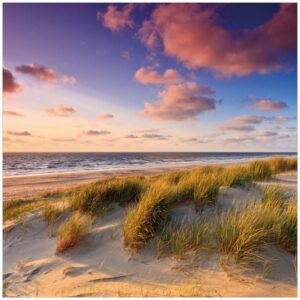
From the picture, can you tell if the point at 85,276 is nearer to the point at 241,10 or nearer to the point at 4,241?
the point at 4,241

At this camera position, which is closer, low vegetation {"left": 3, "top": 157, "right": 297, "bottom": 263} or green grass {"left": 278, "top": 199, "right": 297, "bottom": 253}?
low vegetation {"left": 3, "top": 157, "right": 297, "bottom": 263}

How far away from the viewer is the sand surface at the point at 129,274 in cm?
312

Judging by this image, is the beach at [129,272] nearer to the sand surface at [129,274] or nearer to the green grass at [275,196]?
the sand surface at [129,274]

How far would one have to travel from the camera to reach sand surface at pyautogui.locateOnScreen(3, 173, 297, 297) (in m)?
3.12

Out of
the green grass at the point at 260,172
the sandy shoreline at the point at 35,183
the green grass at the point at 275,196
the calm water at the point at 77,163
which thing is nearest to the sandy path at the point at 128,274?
the green grass at the point at 275,196

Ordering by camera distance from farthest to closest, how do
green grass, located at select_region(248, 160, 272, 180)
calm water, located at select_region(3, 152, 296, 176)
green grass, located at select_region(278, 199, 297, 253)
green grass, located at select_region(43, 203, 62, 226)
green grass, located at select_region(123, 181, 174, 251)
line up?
calm water, located at select_region(3, 152, 296, 176) → green grass, located at select_region(248, 160, 272, 180) → green grass, located at select_region(43, 203, 62, 226) → green grass, located at select_region(123, 181, 174, 251) → green grass, located at select_region(278, 199, 297, 253)

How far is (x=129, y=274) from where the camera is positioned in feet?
11.5

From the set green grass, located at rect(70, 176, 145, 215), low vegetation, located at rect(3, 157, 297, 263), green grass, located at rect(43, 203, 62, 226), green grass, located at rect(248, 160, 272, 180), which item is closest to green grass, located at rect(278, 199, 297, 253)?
low vegetation, located at rect(3, 157, 297, 263)

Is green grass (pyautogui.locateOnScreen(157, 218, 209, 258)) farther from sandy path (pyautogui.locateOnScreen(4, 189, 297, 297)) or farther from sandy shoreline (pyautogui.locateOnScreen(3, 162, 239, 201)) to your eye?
sandy shoreline (pyautogui.locateOnScreen(3, 162, 239, 201))

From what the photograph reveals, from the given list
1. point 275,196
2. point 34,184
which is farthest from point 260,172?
point 34,184

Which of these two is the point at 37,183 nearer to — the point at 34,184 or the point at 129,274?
the point at 34,184

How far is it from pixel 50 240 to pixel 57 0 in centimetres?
437

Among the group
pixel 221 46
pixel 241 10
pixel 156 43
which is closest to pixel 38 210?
pixel 156 43

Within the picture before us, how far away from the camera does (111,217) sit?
17.1ft
